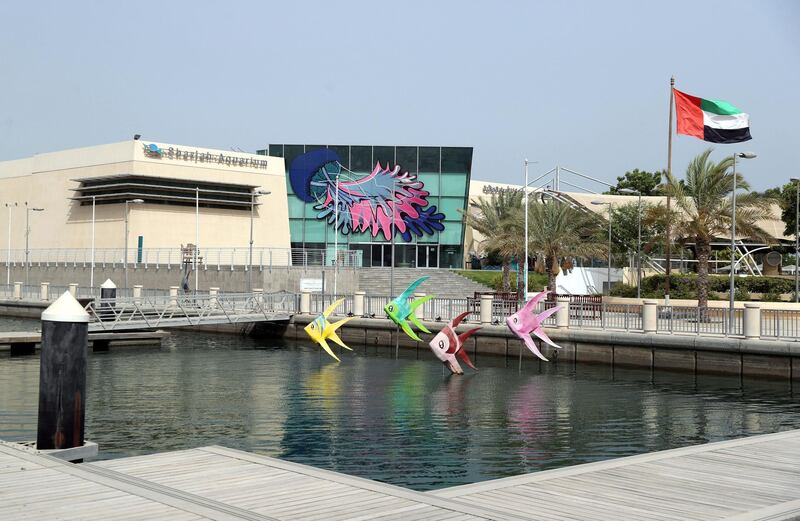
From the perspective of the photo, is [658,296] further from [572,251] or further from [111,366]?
[111,366]

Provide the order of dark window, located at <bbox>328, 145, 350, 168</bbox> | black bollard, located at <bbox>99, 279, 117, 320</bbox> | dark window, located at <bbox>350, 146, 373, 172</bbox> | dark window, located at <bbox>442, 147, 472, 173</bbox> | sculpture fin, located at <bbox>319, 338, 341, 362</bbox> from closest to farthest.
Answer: sculpture fin, located at <bbox>319, 338, 341, 362</bbox>, black bollard, located at <bbox>99, 279, 117, 320</bbox>, dark window, located at <bbox>328, 145, 350, 168</bbox>, dark window, located at <bbox>350, 146, 373, 172</bbox>, dark window, located at <bbox>442, 147, 472, 173</bbox>

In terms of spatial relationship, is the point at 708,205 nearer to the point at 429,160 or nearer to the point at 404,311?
the point at 404,311

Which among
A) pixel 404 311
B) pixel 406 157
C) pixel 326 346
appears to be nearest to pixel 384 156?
pixel 406 157

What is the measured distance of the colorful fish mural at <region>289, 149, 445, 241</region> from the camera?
75562 millimetres

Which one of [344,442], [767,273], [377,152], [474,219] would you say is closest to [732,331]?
[344,442]

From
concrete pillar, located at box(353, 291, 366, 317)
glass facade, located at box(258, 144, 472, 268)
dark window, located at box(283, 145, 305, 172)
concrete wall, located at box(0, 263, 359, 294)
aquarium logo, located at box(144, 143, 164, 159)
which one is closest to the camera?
concrete pillar, located at box(353, 291, 366, 317)

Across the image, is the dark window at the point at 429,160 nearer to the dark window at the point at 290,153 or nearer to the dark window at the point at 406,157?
the dark window at the point at 406,157

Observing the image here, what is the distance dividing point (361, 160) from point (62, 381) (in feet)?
209

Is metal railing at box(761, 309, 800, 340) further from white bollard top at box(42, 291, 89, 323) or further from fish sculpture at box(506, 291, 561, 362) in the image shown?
white bollard top at box(42, 291, 89, 323)

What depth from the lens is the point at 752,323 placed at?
3003 cm

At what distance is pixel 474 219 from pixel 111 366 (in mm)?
33268

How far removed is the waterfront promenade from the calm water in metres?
3.56

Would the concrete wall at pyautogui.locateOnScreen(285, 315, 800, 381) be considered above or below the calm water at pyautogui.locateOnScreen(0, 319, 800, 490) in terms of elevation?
above

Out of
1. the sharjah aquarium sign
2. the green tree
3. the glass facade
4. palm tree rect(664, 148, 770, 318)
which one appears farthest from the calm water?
the green tree
